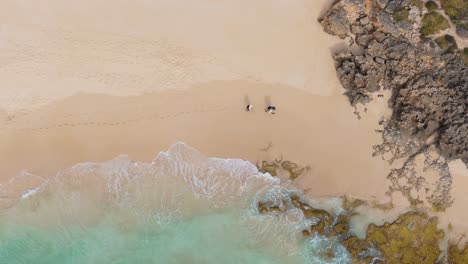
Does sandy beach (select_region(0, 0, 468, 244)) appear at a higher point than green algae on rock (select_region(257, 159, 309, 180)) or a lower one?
higher

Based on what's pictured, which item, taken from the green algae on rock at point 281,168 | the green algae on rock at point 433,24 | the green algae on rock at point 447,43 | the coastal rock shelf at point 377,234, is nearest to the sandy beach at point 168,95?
the green algae on rock at point 281,168

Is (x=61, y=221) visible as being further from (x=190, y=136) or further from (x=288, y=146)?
(x=288, y=146)

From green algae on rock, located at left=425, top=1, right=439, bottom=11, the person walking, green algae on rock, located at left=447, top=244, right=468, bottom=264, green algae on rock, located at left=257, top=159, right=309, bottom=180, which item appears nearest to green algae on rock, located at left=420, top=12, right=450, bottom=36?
green algae on rock, located at left=425, top=1, right=439, bottom=11

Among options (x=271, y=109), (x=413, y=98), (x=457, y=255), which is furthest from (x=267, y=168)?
(x=457, y=255)

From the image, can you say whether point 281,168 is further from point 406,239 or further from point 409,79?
point 409,79

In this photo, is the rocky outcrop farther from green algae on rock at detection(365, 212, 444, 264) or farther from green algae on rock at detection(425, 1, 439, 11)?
green algae on rock at detection(365, 212, 444, 264)

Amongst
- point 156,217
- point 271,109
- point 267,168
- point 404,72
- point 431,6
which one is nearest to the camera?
point 156,217

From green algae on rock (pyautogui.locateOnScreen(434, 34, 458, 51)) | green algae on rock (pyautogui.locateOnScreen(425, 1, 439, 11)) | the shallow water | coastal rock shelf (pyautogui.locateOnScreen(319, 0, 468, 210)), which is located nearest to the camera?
the shallow water
